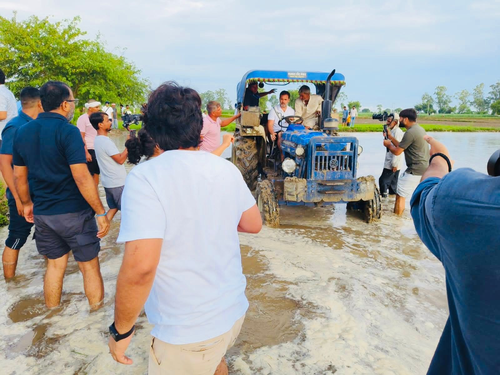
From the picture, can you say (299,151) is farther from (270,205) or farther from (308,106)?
(308,106)

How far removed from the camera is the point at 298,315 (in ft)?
11.2

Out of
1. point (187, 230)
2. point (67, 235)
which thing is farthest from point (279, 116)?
point (187, 230)

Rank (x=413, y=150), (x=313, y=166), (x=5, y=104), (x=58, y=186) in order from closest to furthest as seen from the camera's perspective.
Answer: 1. (x=58, y=186)
2. (x=5, y=104)
3. (x=313, y=166)
4. (x=413, y=150)

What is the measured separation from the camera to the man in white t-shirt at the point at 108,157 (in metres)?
4.52

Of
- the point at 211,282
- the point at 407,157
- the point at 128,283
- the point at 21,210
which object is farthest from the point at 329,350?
the point at 407,157

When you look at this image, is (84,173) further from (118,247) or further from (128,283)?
(118,247)

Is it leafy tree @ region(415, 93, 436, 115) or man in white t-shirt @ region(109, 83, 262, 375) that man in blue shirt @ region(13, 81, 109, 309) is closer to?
man in white t-shirt @ region(109, 83, 262, 375)

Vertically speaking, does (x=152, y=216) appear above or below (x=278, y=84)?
below

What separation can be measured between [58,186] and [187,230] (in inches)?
81.9

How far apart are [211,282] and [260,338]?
1646 mm

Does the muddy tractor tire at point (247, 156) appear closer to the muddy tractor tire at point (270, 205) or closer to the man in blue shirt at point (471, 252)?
the muddy tractor tire at point (270, 205)

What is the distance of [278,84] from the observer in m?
7.02

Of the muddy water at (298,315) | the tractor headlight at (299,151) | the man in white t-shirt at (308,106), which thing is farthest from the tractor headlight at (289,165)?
the man in white t-shirt at (308,106)

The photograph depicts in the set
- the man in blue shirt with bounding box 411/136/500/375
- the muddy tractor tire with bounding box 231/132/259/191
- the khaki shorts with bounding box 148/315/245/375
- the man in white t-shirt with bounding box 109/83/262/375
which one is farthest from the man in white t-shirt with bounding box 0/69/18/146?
the man in blue shirt with bounding box 411/136/500/375
